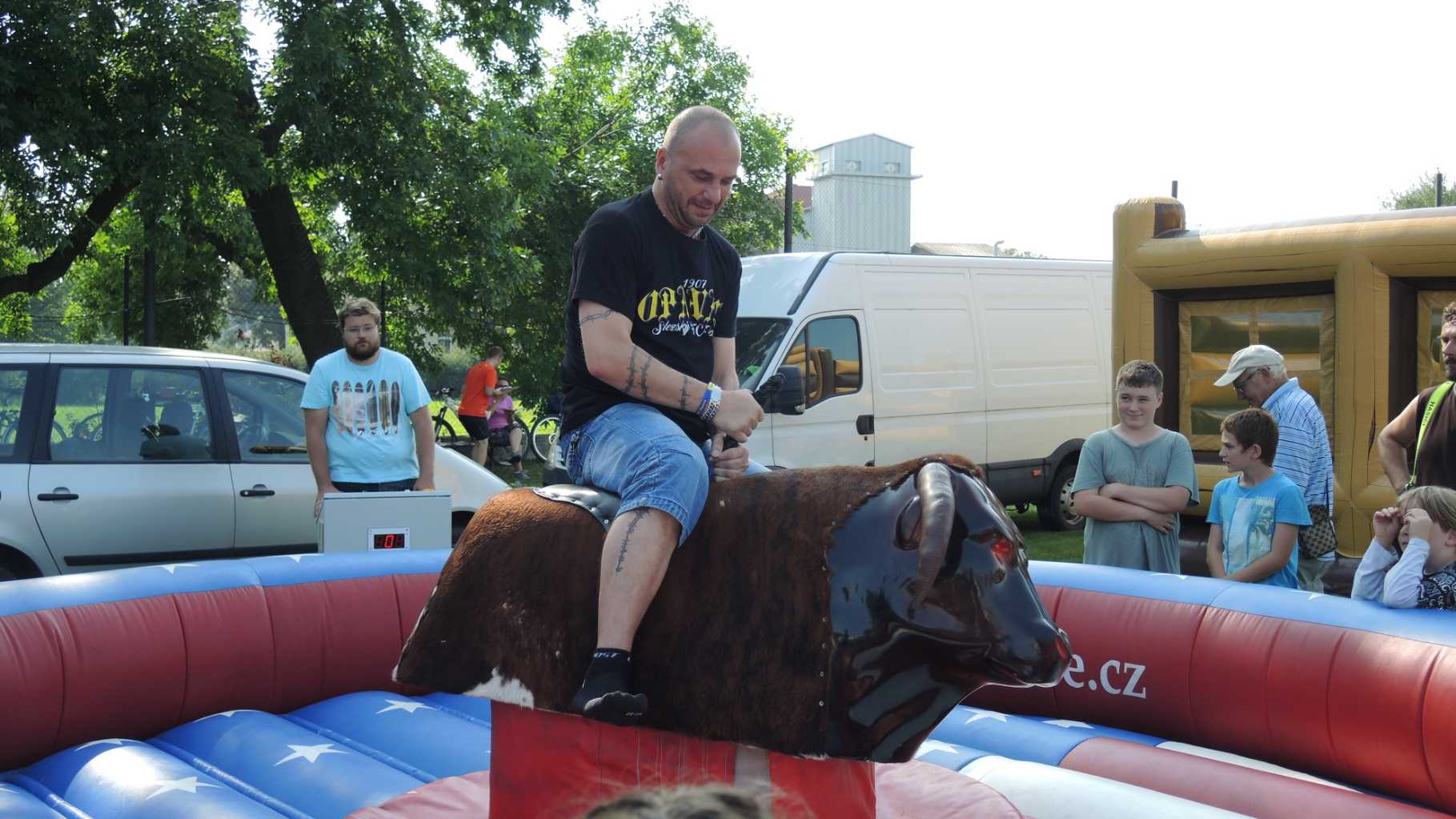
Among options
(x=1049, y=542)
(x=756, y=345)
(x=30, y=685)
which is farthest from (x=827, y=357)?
(x=30, y=685)

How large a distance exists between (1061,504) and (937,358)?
222 cm

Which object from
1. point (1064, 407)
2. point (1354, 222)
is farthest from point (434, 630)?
point (1064, 407)

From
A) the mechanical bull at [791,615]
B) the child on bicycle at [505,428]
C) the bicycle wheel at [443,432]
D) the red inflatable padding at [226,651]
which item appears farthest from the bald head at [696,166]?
the bicycle wheel at [443,432]

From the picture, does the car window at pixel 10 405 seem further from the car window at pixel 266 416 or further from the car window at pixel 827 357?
the car window at pixel 827 357

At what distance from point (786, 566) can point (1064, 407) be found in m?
9.44

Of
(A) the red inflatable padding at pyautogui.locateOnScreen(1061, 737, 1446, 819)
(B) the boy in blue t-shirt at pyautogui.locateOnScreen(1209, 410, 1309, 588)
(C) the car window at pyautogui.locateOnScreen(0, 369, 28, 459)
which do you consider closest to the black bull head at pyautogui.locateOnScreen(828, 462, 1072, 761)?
(A) the red inflatable padding at pyautogui.locateOnScreen(1061, 737, 1446, 819)

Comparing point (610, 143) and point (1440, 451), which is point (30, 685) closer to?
point (1440, 451)

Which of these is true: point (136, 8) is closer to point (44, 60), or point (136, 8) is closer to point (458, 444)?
point (44, 60)

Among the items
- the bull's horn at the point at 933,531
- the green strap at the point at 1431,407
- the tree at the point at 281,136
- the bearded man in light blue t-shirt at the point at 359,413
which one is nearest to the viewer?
the bull's horn at the point at 933,531

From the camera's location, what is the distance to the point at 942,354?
10.6 meters

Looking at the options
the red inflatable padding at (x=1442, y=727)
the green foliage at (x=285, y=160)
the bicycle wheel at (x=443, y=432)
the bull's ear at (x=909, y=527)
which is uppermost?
the green foliage at (x=285, y=160)

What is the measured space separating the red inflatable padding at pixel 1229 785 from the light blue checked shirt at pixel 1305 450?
202 cm

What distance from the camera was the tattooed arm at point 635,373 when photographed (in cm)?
268

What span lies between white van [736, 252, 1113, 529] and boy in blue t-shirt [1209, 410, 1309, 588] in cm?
436
